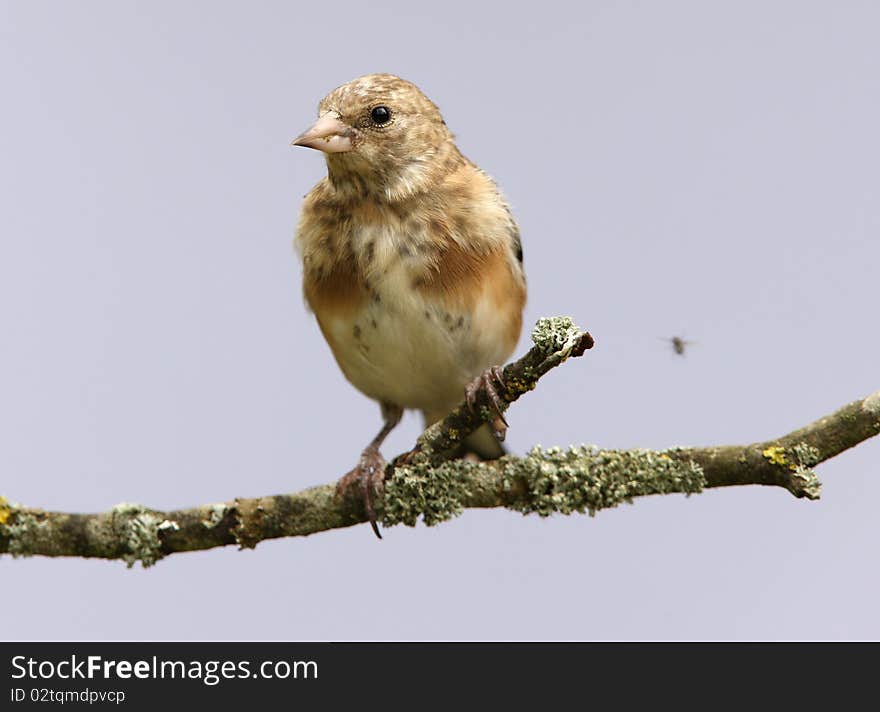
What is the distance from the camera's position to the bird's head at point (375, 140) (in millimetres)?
6203

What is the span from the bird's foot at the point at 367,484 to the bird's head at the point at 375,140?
61.1 inches

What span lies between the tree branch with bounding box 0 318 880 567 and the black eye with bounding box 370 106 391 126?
74.1 inches

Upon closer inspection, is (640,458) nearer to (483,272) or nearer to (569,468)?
(569,468)


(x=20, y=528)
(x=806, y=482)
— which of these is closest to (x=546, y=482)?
(x=806, y=482)

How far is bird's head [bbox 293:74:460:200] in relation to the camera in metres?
6.20

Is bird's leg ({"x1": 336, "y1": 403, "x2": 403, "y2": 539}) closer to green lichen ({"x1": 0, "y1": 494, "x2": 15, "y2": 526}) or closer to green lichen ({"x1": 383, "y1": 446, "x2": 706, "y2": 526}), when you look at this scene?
green lichen ({"x1": 383, "y1": 446, "x2": 706, "y2": 526})

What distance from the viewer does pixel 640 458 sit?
5.29 metres

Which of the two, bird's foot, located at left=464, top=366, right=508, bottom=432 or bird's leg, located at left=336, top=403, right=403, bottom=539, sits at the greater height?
bird's foot, located at left=464, top=366, right=508, bottom=432

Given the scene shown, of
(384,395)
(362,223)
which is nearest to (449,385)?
(384,395)

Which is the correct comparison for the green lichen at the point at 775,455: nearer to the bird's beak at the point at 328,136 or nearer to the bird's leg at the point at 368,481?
the bird's leg at the point at 368,481

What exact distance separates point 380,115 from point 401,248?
801mm

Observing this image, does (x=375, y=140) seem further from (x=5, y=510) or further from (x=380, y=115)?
(x=5, y=510)

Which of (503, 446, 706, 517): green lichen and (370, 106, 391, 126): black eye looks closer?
(503, 446, 706, 517): green lichen

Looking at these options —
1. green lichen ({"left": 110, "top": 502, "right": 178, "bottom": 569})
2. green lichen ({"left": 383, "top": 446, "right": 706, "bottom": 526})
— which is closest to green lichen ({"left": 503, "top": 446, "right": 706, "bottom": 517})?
green lichen ({"left": 383, "top": 446, "right": 706, "bottom": 526})
